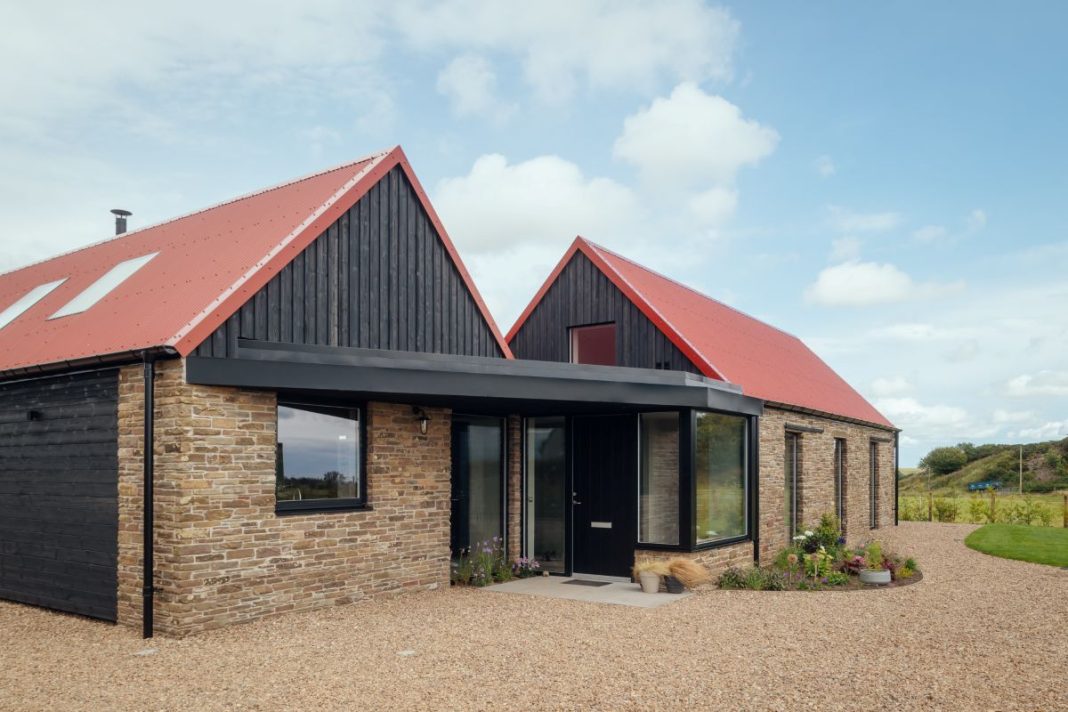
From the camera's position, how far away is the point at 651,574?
436 inches

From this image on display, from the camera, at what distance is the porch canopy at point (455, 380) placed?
884 centimetres

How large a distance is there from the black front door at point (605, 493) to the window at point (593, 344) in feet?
12.4

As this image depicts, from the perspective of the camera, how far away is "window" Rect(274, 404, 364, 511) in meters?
9.49

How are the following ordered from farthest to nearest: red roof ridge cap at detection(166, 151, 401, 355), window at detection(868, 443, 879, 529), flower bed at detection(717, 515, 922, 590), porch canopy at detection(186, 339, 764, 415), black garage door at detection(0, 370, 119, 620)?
window at detection(868, 443, 879, 529), flower bed at detection(717, 515, 922, 590), black garage door at detection(0, 370, 119, 620), porch canopy at detection(186, 339, 764, 415), red roof ridge cap at detection(166, 151, 401, 355)

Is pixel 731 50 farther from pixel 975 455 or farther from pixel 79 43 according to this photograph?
pixel 975 455

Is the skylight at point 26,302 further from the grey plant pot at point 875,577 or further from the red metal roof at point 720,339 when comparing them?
the grey plant pot at point 875,577

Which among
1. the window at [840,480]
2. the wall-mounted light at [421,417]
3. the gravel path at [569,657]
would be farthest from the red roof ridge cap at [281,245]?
the window at [840,480]

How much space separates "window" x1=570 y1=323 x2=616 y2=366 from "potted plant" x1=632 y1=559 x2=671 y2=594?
563 centimetres

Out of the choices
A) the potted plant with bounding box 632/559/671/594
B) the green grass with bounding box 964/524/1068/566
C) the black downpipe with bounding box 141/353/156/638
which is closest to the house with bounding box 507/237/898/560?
the potted plant with bounding box 632/559/671/594

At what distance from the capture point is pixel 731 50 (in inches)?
394

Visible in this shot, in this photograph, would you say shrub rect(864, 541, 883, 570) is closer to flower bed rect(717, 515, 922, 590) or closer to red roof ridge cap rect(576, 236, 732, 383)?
flower bed rect(717, 515, 922, 590)

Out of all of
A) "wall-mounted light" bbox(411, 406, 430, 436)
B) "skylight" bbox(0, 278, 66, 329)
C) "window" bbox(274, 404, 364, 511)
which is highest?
"skylight" bbox(0, 278, 66, 329)

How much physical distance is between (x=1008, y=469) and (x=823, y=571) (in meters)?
36.7

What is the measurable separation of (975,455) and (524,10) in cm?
4517
